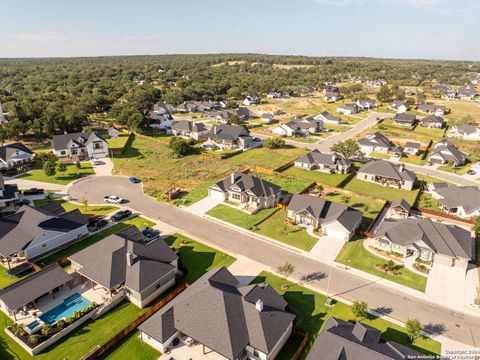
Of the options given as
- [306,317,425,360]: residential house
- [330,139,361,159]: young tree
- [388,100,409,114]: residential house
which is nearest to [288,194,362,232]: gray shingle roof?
[306,317,425,360]: residential house

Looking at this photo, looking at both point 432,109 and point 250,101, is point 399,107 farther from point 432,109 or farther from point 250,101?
point 250,101

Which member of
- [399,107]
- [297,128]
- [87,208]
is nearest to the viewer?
[87,208]

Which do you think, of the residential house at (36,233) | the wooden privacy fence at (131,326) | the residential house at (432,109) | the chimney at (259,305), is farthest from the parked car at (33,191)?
the residential house at (432,109)

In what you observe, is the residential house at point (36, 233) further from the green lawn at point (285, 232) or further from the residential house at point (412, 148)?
the residential house at point (412, 148)

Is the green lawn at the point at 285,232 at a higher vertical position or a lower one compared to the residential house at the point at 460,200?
lower

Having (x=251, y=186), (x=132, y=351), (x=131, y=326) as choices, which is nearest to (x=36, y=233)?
(x=131, y=326)

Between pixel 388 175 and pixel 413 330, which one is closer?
pixel 413 330

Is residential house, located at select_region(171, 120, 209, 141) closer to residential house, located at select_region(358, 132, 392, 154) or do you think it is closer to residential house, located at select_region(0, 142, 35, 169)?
residential house, located at select_region(0, 142, 35, 169)

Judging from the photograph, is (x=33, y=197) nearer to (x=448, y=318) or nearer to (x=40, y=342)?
(x=40, y=342)

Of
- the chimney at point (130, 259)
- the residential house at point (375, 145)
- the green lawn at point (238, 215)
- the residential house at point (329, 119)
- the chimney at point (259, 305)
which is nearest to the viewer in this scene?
the chimney at point (259, 305)
